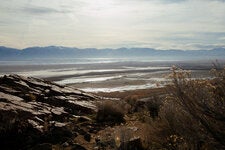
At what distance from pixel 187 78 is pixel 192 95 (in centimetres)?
46

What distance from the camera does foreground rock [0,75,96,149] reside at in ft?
42.0

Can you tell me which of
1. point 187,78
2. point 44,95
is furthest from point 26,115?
point 187,78

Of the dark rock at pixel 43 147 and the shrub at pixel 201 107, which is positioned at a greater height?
the shrub at pixel 201 107

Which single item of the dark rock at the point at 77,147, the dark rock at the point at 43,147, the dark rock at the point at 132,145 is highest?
the dark rock at the point at 132,145

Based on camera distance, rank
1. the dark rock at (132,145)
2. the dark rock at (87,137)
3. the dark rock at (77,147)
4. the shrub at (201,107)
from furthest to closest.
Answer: the dark rock at (87,137), the dark rock at (77,147), the dark rock at (132,145), the shrub at (201,107)

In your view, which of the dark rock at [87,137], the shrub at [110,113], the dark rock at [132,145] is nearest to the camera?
the dark rock at [132,145]

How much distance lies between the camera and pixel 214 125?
685 centimetres

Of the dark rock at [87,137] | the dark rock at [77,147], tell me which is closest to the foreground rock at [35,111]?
the dark rock at [87,137]

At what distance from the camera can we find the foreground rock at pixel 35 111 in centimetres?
1281

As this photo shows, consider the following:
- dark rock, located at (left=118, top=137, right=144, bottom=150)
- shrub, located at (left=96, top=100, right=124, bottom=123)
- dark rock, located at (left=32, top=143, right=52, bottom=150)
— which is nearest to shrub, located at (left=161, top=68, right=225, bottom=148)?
dark rock, located at (left=118, top=137, right=144, bottom=150)

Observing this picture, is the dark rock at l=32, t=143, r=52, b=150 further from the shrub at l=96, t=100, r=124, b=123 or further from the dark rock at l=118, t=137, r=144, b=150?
the shrub at l=96, t=100, r=124, b=123

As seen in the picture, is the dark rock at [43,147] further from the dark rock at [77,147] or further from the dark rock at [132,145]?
the dark rock at [132,145]

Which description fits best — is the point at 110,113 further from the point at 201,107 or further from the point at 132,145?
the point at 201,107

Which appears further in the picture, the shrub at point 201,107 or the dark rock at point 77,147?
the dark rock at point 77,147
